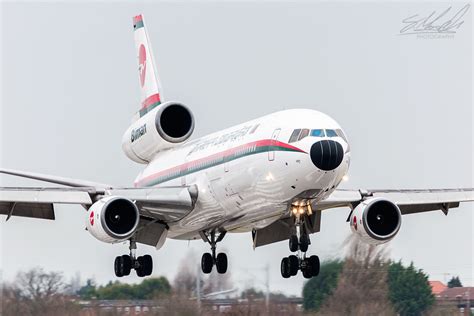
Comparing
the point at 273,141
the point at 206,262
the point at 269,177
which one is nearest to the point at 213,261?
the point at 206,262

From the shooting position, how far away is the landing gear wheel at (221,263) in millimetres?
45125

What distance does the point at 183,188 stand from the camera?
42094 millimetres

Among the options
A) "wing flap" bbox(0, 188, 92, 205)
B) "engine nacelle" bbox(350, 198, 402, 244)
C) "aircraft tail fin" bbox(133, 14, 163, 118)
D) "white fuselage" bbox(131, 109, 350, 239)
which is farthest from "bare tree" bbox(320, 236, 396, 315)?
"aircraft tail fin" bbox(133, 14, 163, 118)

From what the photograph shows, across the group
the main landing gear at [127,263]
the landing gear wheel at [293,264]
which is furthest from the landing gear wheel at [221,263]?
the landing gear wheel at [293,264]

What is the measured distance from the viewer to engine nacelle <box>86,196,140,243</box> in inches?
1591

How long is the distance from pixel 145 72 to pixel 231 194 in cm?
1593

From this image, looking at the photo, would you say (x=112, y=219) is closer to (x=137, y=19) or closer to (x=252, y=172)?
(x=252, y=172)

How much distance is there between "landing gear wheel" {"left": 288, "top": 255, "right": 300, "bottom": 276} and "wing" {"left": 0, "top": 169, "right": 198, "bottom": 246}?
3497 millimetres

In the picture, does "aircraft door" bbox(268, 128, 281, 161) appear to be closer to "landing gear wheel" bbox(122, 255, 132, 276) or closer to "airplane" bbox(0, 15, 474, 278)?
"airplane" bbox(0, 15, 474, 278)

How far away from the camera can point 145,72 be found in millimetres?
54219

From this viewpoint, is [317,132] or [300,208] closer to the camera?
[317,132]

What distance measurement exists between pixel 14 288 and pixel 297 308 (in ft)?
30.4

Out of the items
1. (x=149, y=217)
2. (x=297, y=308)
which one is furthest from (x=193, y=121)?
(x=297, y=308)

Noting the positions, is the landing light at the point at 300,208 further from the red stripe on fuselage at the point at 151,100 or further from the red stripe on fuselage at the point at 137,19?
the red stripe on fuselage at the point at 137,19
